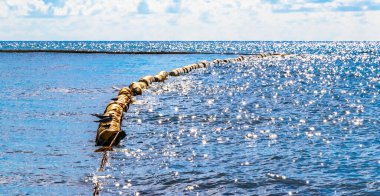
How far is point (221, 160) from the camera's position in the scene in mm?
17953

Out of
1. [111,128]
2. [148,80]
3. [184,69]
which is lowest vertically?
[111,128]

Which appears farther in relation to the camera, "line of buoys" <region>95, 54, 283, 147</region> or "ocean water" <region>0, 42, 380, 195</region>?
"line of buoys" <region>95, 54, 283, 147</region>

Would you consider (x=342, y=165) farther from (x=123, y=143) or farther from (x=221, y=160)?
(x=123, y=143)

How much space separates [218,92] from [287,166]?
25640mm

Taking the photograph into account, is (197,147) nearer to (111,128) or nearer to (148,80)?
(111,128)

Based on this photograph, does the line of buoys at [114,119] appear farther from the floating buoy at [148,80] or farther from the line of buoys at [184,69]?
the line of buoys at [184,69]

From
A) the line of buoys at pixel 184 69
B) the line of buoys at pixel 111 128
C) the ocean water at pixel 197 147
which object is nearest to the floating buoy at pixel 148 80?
the ocean water at pixel 197 147

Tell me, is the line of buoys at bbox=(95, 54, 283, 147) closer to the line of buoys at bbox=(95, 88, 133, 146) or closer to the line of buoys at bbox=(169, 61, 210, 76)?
the line of buoys at bbox=(95, 88, 133, 146)

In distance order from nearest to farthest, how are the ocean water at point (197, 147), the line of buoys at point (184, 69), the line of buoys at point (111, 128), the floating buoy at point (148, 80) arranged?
the ocean water at point (197, 147), the line of buoys at point (111, 128), the floating buoy at point (148, 80), the line of buoys at point (184, 69)

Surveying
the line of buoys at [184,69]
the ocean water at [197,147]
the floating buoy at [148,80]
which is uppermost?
the line of buoys at [184,69]

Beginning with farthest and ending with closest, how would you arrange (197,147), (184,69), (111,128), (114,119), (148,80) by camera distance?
(184,69), (148,80), (114,119), (111,128), (197,147)

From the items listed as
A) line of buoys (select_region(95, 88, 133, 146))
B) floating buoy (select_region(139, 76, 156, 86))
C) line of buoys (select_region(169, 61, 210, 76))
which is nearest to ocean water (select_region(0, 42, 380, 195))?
line of buoys (select_region(95, 88, 133, 146))

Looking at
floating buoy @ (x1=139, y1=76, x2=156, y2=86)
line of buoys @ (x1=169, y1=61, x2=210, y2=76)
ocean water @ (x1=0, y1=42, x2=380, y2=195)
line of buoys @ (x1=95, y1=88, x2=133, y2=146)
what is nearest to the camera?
ocean water @ (x1=0, y1=42, x2=380, y2=195)

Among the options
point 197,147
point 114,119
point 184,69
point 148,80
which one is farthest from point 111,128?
point 184,69
